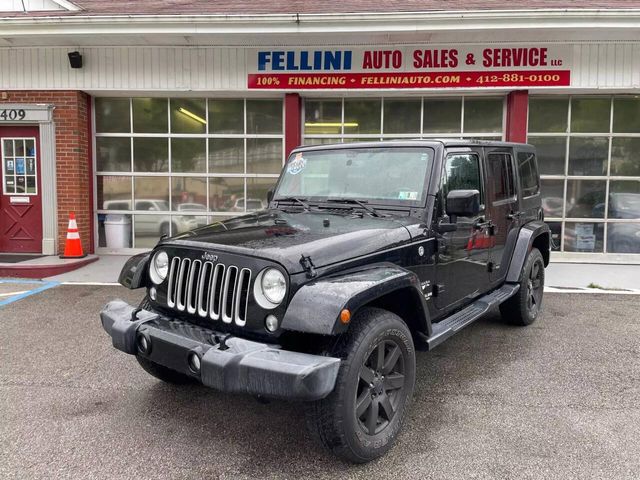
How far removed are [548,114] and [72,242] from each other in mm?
8948

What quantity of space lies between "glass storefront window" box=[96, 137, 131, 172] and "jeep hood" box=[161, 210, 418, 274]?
6.95m

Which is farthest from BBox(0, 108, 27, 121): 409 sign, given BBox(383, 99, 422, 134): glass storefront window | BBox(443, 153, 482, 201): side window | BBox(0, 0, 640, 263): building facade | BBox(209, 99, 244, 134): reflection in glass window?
BBox(443, 153, 482, 201): side window

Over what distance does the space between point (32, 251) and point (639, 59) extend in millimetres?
11417

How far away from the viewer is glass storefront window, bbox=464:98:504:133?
30.3 ft

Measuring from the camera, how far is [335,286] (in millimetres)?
2607

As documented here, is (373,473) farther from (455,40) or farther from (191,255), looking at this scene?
(455,40)

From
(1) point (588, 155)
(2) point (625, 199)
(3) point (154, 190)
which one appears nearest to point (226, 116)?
(3) point (154, 190)

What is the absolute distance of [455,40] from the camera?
8469 millimetres

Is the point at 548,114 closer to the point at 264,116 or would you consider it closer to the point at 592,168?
the point at 592,168

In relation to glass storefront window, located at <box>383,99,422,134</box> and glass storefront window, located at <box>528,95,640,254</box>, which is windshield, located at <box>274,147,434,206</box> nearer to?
glass storefront window, located at <box>383,99,422,134</box>

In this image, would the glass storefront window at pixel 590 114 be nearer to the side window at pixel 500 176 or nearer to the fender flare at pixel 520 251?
the fender flare at pixel 520 251

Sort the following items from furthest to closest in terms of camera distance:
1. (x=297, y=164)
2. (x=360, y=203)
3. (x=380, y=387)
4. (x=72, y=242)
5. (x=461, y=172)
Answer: (x=72, y=242), (x=297, y=164), (x=461, y=172), (x=360, y=203), (x=380, y=387)

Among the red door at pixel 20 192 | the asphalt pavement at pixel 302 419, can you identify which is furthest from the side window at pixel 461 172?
the red door at pixel 20 192

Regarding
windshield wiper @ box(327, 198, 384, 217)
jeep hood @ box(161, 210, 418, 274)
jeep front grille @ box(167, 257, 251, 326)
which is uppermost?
windshield wiper @ box(327, 198, 384, 217)
